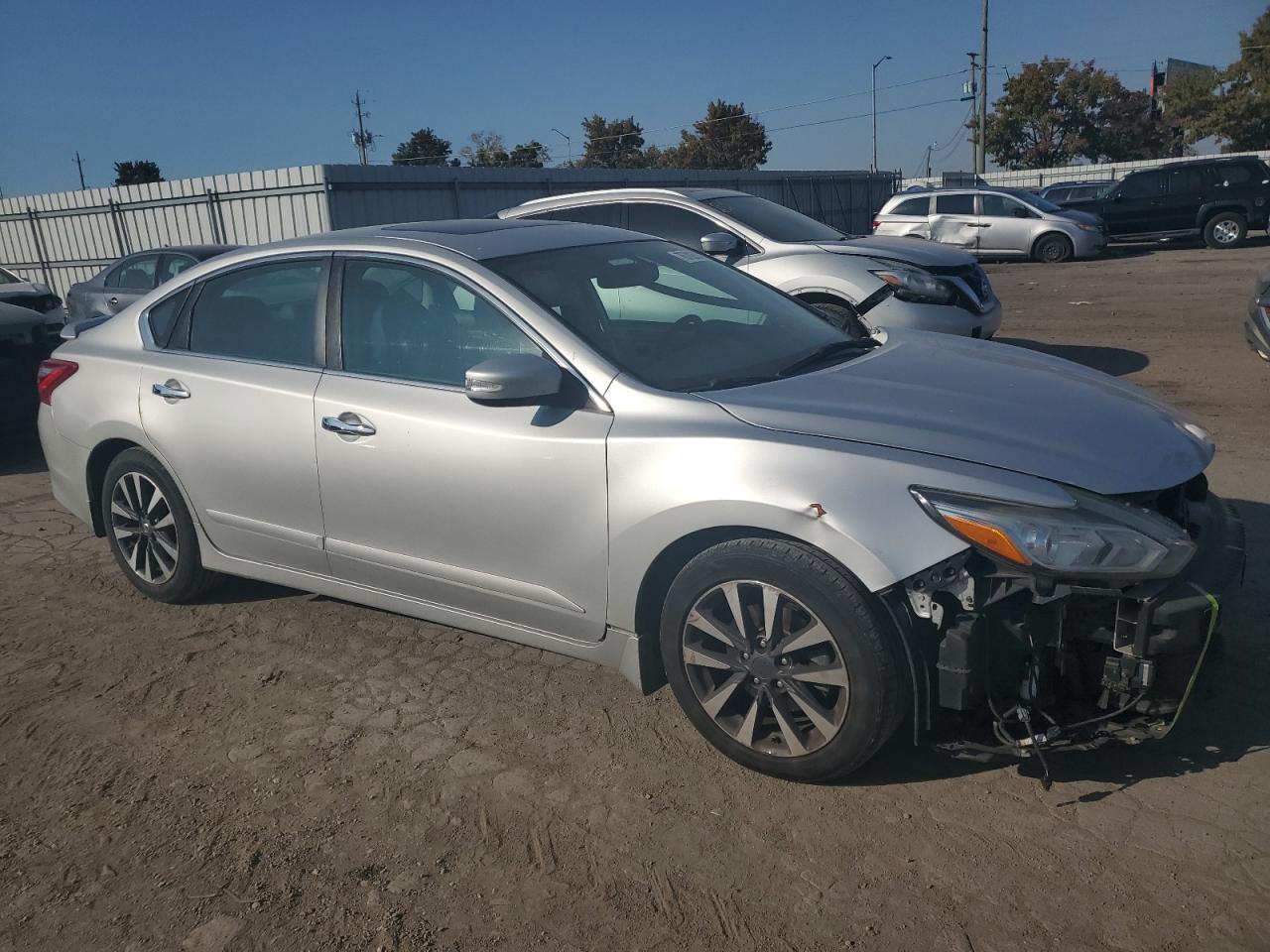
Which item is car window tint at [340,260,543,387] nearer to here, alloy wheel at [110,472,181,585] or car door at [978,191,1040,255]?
alloy wheel at [110,472,181,585]

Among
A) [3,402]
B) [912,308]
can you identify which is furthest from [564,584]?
[3,402]

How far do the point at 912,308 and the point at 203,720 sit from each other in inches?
236

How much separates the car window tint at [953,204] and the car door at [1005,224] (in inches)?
9.4

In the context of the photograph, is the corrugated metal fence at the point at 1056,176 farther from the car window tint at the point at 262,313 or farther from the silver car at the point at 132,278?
the car window tint at the point at 262,313

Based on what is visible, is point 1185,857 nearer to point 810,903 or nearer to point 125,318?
point 810,903

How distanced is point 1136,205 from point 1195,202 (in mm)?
1121

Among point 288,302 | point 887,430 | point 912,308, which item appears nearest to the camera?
point 887,430

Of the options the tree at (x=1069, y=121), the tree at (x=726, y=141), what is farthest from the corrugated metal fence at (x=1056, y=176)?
the tree at (x=726, y=141)

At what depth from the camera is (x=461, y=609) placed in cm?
372

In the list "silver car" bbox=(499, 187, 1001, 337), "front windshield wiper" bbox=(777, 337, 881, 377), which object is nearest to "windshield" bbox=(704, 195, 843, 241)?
"silver car" bbox=(499, 187, 1001, 337)

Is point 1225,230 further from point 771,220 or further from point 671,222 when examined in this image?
point 671,222

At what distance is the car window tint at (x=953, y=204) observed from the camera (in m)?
21.5

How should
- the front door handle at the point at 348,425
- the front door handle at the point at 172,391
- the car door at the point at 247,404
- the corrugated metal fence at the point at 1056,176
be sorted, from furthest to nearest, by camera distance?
the corrugated metal fence at the point at 1056,176 → the front door handle at the point at 172,391 → the car door at the point at 247,404 → the front door handle at the point at 348,425

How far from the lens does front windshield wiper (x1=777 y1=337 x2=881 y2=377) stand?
11.9ft
